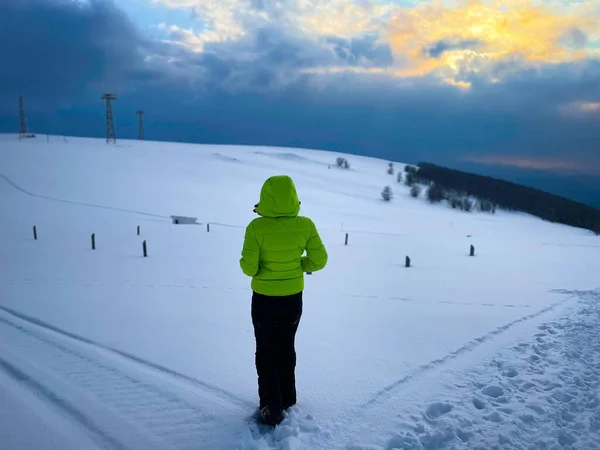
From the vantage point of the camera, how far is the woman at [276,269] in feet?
11.8

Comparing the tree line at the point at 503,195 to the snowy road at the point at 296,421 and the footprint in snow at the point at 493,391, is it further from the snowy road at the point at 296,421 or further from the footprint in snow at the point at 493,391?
the footprint in snow at the point at 493,391

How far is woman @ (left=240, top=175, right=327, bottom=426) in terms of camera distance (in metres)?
3.60

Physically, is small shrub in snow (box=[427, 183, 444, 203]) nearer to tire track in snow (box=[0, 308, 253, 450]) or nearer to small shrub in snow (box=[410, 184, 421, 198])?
small shrub in snow (box=[410, 184, 421, 198])

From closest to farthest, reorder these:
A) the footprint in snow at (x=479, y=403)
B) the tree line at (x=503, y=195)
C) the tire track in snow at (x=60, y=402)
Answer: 1. the tire track in snow at (x=60, y=402)
2. the footprint in snow at (x=479, y=403)
3. the tree line at (x=503, y=195)

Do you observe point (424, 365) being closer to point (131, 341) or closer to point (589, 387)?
point (589, 387)

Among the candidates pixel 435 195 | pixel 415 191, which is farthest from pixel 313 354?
pixel 435 195

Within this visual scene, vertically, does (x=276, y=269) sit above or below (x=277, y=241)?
below

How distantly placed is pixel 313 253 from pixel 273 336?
2.87 ft

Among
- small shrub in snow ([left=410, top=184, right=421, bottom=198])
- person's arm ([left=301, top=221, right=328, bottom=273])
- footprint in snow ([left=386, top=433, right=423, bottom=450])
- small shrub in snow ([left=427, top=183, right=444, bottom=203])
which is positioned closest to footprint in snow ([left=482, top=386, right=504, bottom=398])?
footprint in snow ([left=386, top=433, right=423, bottom=450])

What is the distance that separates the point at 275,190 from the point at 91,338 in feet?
14.1

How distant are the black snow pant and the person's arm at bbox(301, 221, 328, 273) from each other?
0.29 m

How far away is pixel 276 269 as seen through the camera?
3680 millimetres

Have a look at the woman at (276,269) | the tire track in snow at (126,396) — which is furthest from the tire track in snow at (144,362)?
the woman at (276,269)

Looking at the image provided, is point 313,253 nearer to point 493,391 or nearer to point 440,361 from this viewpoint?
point 493,391
